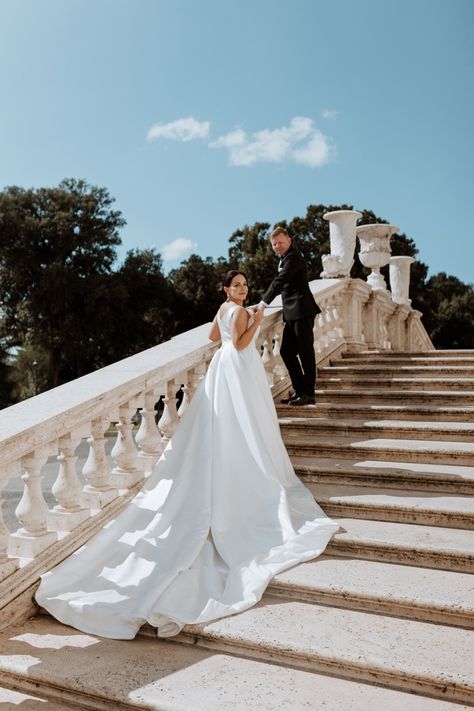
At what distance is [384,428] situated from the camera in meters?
5.39

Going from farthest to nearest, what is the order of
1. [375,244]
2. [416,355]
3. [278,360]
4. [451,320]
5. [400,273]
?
[451,320] → [400,273] → [375,244] → [416,355] → [278,360]

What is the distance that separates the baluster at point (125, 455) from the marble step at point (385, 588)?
125 cm

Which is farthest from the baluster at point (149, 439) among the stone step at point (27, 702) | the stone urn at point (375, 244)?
the stone urn at point (375, 244)

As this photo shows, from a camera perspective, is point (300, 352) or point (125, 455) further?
point (300, 352)

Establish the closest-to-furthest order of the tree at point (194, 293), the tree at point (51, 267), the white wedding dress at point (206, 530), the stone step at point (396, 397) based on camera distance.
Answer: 1. the white wedding dress at point (206, 530)
2. the stone step at point (396, 397)
3. the tree at point (51, 267)
4. the tree at point (194, 293)

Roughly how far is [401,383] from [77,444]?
4.05 metres

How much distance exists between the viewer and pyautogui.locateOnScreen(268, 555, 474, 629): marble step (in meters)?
3.02

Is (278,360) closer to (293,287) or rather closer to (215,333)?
(293,287)

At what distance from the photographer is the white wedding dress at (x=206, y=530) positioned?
10.5 ft

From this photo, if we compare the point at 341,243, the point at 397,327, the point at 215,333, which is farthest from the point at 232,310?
the point at 397,327

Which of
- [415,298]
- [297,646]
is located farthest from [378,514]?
[415,298]

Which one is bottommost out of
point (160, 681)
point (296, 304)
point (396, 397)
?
point (160, 681)

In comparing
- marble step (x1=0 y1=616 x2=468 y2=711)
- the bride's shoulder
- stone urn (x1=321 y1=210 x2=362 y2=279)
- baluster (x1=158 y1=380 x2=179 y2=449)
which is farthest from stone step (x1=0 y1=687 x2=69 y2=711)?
stone urn (x1=321 y1=210 x2=362 y2=279)

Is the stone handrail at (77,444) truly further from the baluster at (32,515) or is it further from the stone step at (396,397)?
the stone step at (396,397)
